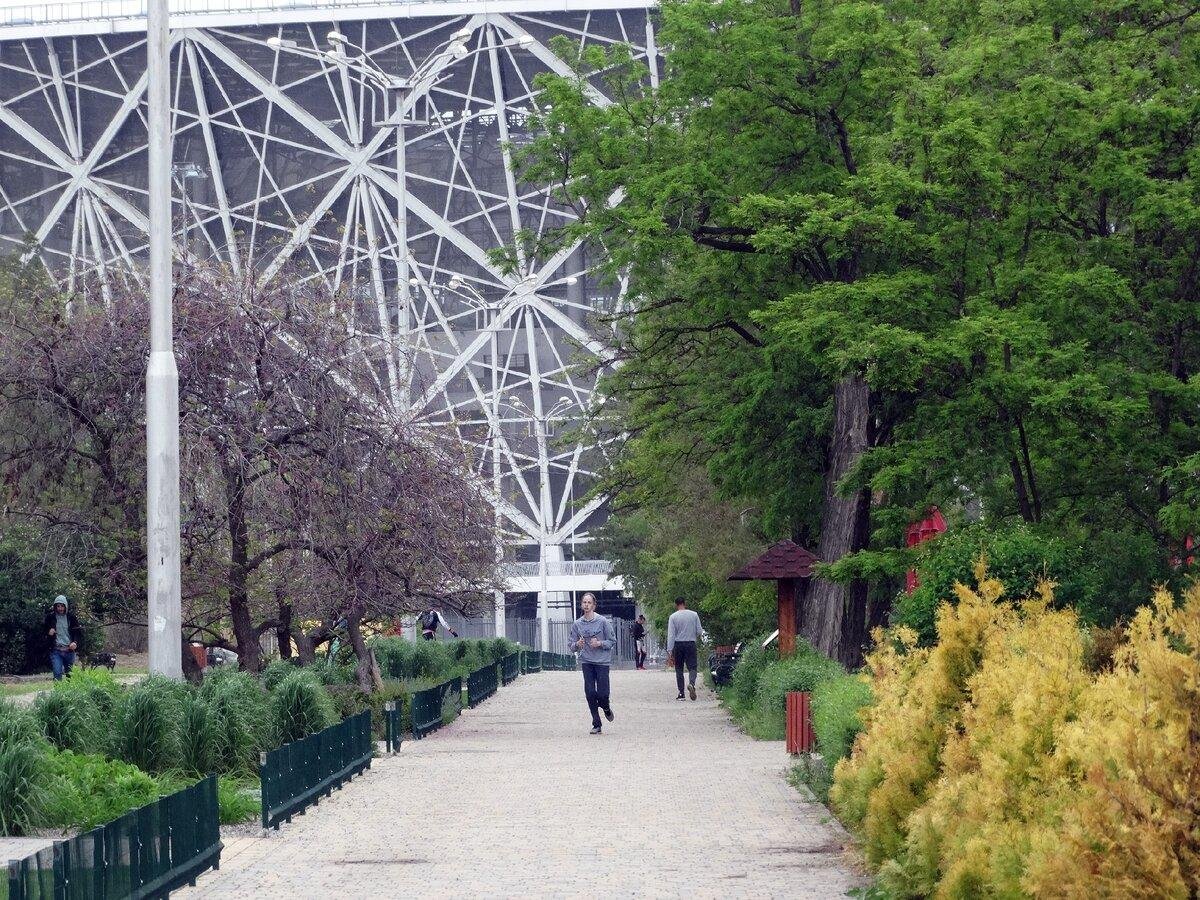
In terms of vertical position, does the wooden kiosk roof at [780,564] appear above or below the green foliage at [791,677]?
above

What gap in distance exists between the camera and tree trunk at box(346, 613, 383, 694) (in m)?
24.1

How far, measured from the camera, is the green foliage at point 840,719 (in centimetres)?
1467

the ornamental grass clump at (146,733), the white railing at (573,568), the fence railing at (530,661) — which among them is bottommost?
the fence railing at (530,661)

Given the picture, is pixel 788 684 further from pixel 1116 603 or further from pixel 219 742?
pixel 219 742

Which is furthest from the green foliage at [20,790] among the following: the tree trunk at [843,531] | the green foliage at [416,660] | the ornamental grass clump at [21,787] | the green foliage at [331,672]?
the green foliage at [416,660]

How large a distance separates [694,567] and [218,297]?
2343 cm

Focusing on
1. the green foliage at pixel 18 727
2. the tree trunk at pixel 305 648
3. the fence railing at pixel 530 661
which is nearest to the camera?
the green foliage at pixel 18 727

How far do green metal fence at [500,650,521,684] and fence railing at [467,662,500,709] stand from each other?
4457 millimetres

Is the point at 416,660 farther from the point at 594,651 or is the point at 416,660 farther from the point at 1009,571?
the point at 1009,571

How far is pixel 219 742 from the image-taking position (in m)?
15.7

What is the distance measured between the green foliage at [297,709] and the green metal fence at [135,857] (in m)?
5.25

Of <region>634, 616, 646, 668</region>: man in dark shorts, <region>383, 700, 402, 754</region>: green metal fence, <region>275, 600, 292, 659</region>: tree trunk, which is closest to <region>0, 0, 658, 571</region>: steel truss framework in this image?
<region>634, 616, 646, 668</region>: man in dark shorts

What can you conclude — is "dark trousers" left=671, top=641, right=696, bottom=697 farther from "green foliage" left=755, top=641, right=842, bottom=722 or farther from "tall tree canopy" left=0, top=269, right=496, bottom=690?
"tall tree canopy" left=0, top=269, right=496, bottom=690

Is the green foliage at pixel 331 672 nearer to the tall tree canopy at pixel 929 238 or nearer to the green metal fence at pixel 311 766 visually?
the green metal fence at pixel 311 766
